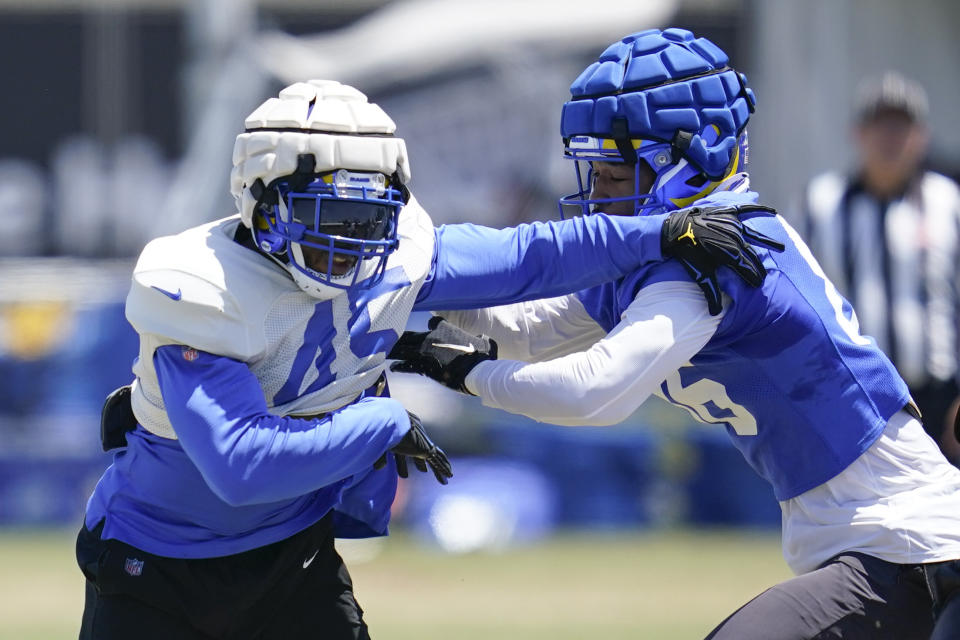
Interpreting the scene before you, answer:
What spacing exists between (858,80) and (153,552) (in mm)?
9710

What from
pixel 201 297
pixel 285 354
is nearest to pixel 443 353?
pixel 285 354

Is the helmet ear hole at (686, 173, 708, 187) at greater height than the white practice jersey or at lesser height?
greater

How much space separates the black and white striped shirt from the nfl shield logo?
127 inches

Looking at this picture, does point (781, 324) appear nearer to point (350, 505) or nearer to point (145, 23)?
point (350, 505)

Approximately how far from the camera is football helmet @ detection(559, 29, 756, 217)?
305cm

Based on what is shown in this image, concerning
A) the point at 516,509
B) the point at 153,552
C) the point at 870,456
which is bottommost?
the point at 516,509

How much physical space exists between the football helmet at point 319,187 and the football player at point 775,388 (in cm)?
37

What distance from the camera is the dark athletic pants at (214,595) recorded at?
2.92 meters

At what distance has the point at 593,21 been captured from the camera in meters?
11.3

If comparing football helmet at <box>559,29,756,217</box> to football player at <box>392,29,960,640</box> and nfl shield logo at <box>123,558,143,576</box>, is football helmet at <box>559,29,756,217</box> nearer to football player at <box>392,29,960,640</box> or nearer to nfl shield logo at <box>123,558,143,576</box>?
football player at <box>392,29,960,640</box>

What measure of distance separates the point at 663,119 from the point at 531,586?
13.8ft

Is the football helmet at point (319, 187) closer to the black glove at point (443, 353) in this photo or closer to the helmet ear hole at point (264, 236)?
the helmet ear hole at point (264, 236)

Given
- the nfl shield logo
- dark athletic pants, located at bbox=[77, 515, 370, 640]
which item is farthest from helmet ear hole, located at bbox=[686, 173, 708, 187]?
the nfl shield logo

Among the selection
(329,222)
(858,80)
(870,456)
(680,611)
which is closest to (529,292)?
(329,222)
